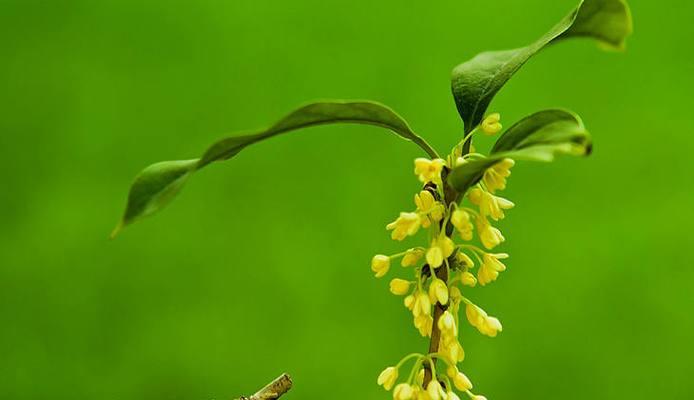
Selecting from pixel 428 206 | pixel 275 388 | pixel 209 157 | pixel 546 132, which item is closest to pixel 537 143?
pixel 546 132

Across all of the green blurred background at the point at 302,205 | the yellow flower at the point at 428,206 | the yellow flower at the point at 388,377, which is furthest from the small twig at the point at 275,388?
the green blurred background at the point at 302,205

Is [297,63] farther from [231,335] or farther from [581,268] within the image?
[581,268]

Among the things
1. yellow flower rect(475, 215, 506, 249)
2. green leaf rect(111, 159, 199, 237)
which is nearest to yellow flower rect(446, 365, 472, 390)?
yellow flower rect(475, 215, 506, 249)

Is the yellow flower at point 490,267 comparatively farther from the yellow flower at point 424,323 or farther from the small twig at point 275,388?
the small twig at point 275,388

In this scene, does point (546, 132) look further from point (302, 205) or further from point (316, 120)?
point (302, 205)

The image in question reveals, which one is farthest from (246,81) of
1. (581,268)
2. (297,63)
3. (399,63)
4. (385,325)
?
(581,268)
